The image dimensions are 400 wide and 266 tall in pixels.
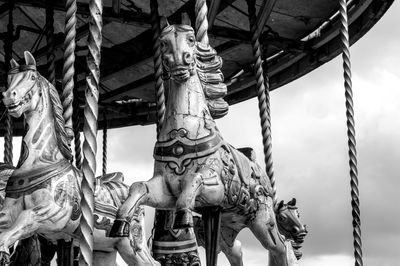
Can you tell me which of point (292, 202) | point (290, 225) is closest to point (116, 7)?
point (292, 202)

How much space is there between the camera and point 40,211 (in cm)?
523

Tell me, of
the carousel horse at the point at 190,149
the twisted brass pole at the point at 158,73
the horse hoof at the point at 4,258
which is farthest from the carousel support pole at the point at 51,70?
the carousel horse at the point at 190,149

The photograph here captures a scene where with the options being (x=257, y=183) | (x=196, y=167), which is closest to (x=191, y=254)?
(x=257, y=183)

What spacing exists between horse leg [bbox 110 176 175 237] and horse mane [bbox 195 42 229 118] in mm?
650

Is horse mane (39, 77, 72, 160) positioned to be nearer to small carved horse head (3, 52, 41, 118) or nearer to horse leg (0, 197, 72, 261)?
small carved horse head (3, 52, 41, 118)

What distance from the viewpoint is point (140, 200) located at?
4.82 m

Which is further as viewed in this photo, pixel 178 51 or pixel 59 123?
pixel 59 123

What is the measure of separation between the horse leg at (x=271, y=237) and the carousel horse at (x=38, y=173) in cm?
122

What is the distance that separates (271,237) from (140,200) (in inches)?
56.9

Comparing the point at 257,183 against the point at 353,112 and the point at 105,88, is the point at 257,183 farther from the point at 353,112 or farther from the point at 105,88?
the point at 105,88

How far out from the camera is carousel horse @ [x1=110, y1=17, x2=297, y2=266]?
4930 mm

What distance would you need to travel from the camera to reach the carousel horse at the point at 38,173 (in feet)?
17.2

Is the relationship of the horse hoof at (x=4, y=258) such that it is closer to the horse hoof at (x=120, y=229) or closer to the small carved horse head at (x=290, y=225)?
the horse hoof at (x=120, y=229)

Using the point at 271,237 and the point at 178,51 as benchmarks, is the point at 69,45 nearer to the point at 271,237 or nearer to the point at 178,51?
the point at 178,51
